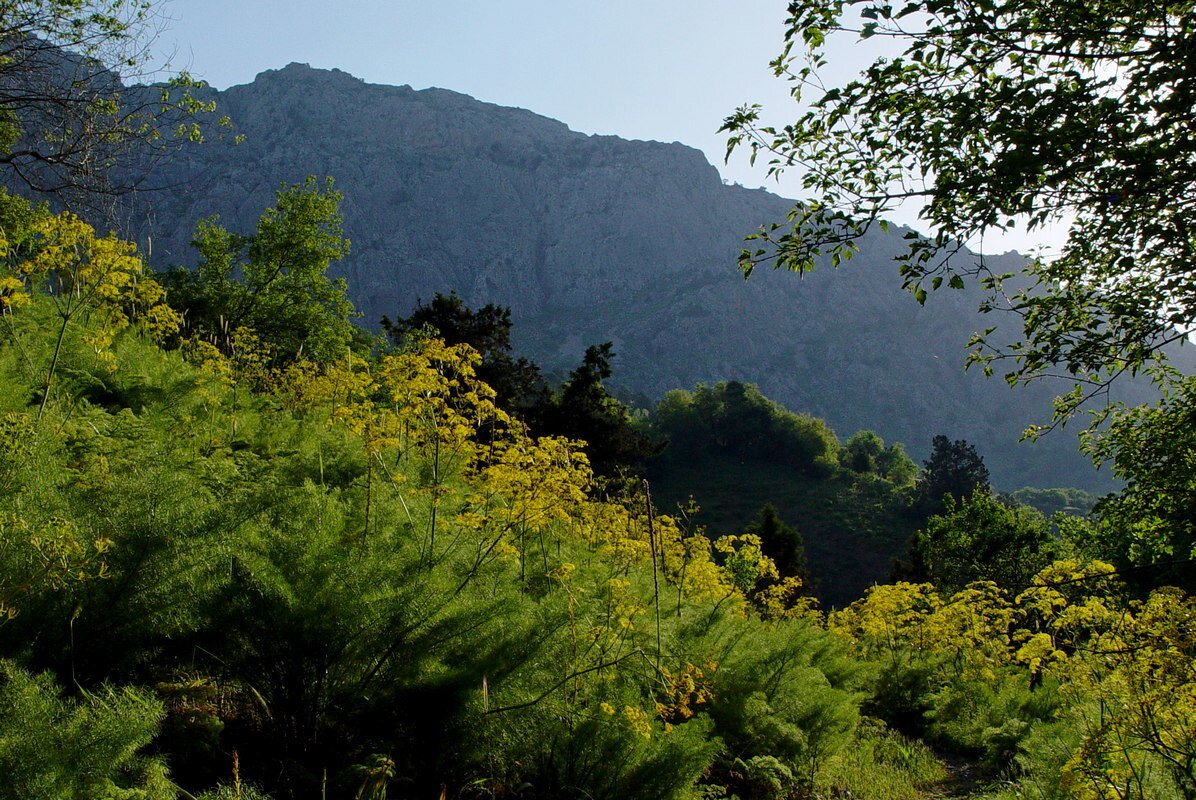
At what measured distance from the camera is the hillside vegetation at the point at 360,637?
106 inches

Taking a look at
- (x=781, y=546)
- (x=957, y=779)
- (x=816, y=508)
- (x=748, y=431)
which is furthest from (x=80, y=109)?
(x=748, y=431)

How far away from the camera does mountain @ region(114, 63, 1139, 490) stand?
159325 millimetres

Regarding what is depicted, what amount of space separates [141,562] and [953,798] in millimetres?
7196

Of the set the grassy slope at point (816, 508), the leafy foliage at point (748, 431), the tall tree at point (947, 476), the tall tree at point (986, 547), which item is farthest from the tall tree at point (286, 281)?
the leafy foliage at point (748, 431)

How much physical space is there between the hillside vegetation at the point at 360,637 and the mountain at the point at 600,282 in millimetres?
152971

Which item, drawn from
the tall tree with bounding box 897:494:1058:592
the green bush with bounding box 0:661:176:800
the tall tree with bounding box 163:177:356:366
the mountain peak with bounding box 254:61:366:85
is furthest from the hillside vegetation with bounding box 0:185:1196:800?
the mountain peak with bounding box 254:61:366:85

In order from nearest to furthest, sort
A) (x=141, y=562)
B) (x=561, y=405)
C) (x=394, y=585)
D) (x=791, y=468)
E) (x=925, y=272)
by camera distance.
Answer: (x=141, y=562), (x=394, y=585), (x=925, y=272), (x=561, y=405), (x=791, y=468)

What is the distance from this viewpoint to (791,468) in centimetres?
6375

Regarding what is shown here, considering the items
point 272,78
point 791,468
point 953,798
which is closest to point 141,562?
point 953,798

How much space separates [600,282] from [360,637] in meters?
191

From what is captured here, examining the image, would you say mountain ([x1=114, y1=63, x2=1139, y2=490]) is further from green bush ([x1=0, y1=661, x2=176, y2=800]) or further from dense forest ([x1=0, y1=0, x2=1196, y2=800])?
green bush ([x1=0, y1=661, x2=176, y2=800])

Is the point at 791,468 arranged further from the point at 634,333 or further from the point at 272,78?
the point at 272,78

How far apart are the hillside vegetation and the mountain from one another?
15297cm

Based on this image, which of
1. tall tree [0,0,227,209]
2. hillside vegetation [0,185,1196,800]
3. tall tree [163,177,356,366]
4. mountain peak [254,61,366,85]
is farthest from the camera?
mountain peak [254,61,366,85]
